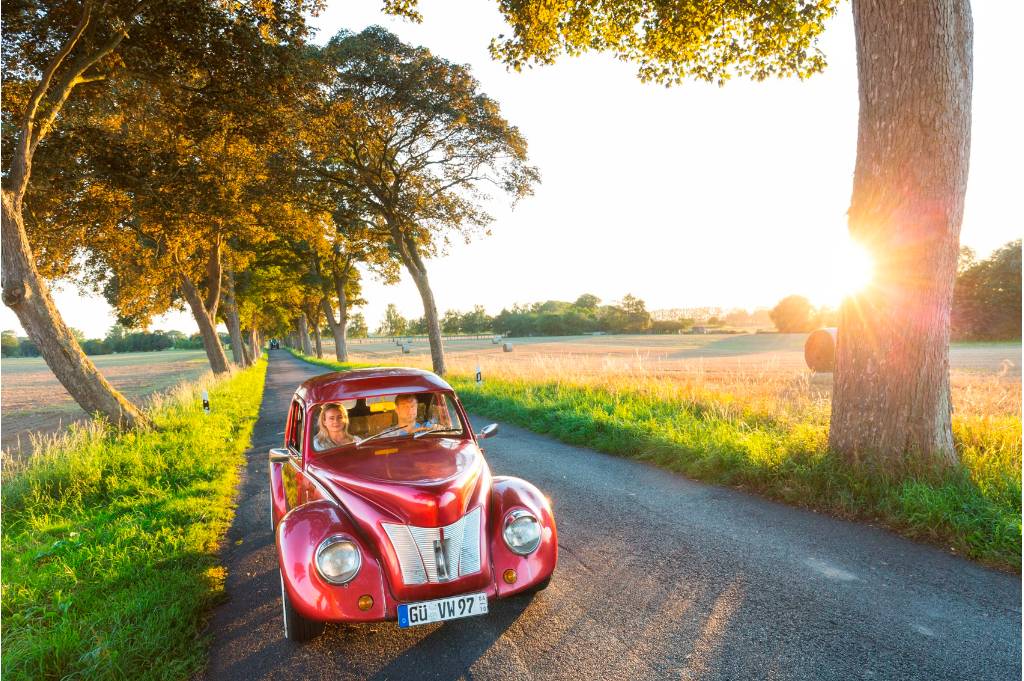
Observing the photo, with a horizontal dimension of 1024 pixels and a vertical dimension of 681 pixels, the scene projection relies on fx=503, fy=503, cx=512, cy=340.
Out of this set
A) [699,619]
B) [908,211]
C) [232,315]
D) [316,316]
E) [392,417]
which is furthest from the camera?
[316,316]

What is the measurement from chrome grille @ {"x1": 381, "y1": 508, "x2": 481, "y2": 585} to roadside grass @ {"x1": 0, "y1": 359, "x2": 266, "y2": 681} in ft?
4.59

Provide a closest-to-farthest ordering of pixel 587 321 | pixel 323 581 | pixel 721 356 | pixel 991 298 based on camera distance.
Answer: pixel 323 581
pixel 721 356
pixel 991 298
pixel 587 321

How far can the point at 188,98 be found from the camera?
9.76 metres

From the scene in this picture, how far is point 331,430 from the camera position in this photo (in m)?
4.21

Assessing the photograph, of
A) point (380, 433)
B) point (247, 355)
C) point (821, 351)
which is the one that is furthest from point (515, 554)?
point (247, 355)

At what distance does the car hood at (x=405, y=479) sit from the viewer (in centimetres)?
324

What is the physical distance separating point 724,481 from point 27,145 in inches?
449

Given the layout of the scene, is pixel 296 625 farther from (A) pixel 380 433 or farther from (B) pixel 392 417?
(B) pixel 392 417

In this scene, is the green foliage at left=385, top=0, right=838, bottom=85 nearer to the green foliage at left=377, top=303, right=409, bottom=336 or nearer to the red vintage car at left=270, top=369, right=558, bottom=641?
the red vintage car at left=270, top=369, right=558, bottom=641

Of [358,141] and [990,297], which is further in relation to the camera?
[990,297]

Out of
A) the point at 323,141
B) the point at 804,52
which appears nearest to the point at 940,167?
the point at 804,52

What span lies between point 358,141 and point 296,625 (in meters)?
14.9

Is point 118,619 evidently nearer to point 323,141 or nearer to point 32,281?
Result: point 32,281

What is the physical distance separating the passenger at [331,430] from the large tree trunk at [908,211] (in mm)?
5154
